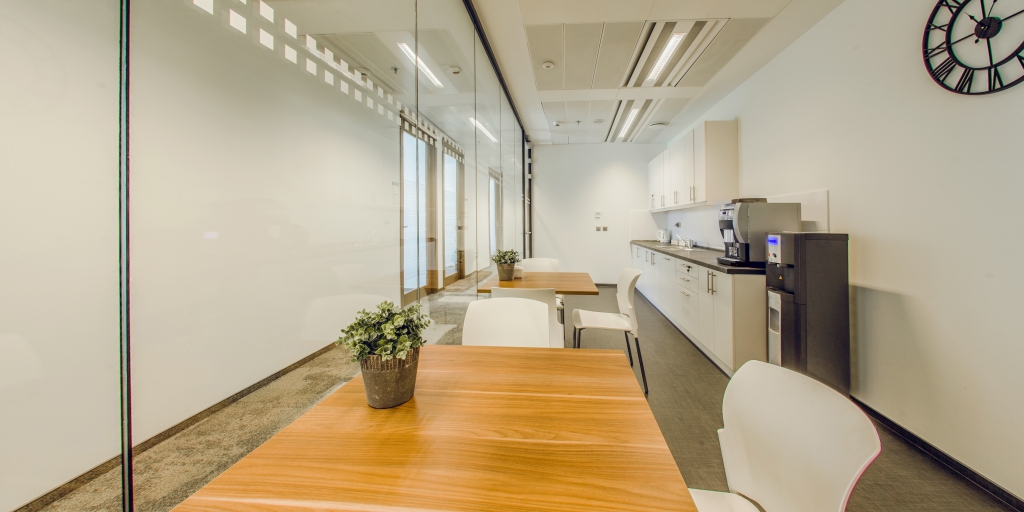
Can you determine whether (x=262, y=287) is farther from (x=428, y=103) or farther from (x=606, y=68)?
(x=606, y=68)

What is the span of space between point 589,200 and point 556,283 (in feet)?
15.1

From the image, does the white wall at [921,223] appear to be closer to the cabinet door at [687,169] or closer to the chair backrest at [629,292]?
the chair backrest at [629,292]

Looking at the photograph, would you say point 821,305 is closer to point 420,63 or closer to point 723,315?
point 723,315

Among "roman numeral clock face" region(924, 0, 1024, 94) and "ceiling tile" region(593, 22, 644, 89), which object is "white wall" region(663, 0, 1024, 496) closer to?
"roman numeral clock face" region(924, 0, 1024, 94)

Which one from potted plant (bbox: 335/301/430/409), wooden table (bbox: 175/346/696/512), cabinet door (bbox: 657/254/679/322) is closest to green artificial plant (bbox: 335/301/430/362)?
potted plant (bbox: 335/301/430/409)

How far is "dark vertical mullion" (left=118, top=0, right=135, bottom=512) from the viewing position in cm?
73

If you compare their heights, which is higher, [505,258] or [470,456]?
[505,258]

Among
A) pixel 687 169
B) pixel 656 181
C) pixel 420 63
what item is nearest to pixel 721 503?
pixel 420 63

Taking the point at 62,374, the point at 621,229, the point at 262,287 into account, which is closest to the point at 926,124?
the point at 262,287

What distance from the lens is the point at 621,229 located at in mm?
7238

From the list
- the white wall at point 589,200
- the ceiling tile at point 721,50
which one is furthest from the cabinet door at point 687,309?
the white wall at point 589,200

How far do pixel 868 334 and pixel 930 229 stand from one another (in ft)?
2.60

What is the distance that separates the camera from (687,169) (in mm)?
4820

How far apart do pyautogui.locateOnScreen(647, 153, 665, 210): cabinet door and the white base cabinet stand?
6.59 feet
